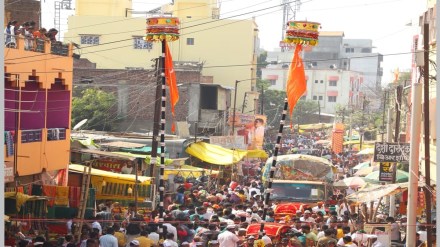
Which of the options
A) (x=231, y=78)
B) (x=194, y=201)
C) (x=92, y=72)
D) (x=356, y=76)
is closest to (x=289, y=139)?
(x=231, y=78)

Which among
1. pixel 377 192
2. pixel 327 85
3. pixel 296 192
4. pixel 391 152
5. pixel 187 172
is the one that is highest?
pixel 327 85

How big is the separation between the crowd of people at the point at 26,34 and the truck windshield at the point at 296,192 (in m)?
8.98

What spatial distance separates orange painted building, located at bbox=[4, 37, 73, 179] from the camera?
25781 millimetres

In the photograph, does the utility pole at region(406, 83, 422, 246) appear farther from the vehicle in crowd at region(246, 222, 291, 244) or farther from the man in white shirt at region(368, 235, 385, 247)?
the vehicle in crowd at region(246, 222, 291, 244)

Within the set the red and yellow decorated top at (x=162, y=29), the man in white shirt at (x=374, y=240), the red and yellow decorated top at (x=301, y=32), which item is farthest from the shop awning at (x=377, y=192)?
the red and yellow decorated top at (x=162, y=29)

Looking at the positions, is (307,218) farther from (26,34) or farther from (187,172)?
(187,172)

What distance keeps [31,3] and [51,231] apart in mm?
14468

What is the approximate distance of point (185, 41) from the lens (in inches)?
3059

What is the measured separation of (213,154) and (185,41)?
36281 millimetres

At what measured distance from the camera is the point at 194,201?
97.7 ft

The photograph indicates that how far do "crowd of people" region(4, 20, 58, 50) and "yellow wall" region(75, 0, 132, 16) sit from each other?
5198 centimetres

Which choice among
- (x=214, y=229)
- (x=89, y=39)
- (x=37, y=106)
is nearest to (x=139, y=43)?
(x=89, y=39)

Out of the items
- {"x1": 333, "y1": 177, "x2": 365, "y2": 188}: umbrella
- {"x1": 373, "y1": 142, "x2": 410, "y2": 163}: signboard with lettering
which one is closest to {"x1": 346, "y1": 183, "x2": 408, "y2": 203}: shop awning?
{"x1": 373, "y1": 142, "x2": 410, "y2": 163}: signboard with lettering

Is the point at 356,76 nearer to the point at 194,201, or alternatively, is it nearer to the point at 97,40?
the point at 97,40
